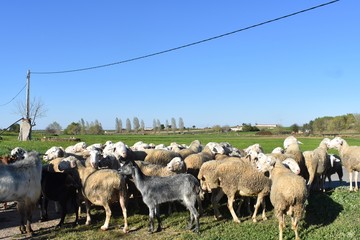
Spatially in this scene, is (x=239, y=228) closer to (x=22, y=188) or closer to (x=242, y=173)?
(x=242, y=173)

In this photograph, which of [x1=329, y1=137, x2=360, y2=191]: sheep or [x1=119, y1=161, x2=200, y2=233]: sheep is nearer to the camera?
[x1=119, y1=161, x2=200, y2=233]: sheep

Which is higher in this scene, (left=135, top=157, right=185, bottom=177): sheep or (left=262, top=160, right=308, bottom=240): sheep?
(left=135, top=157, right=185, bottom=177): sheep

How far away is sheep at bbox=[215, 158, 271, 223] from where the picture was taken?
33.9 ft

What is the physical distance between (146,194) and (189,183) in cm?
109

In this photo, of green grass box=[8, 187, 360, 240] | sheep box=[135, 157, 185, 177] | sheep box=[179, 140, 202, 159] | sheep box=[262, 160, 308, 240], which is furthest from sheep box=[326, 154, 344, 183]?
sheep box=[262, 160, 308, 240]

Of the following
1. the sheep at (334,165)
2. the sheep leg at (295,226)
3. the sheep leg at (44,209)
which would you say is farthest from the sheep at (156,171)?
the sheep at (334,165)

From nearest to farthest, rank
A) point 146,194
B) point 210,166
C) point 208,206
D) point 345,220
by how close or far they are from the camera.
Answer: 1. point 146,194
2. point 345,220
3. point 210,166
4. point 208,206

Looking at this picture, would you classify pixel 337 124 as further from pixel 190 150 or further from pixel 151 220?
pixel 151 220

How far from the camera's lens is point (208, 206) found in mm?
12242

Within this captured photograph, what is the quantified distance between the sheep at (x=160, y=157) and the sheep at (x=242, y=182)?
3507 mm

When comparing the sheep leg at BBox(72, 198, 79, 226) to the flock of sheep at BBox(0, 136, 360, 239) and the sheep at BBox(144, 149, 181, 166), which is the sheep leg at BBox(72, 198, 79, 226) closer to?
the flock of sheep at BBox(0, 136, 360, 239)

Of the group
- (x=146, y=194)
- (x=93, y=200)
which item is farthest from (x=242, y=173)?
(x=93, y=200)

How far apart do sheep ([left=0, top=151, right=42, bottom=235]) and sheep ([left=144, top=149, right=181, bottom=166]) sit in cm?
485

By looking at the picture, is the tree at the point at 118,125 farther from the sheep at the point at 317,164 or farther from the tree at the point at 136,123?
the sheep at the point at 317,164
